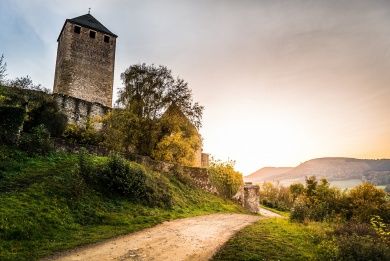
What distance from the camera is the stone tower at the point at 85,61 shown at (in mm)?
38500

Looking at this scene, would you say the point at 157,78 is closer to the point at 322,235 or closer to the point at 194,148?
the point at 194,148

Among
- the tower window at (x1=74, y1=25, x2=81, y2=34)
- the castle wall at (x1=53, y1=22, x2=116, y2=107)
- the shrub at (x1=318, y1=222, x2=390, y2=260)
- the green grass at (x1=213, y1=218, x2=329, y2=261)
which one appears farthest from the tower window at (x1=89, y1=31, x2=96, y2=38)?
the shrub at (x1=318, y1=222, x2=390, y2=260)

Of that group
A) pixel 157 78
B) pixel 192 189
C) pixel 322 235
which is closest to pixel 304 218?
pixel 322 235

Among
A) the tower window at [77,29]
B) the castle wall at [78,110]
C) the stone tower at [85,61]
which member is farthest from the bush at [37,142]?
the tower window at [77,29]

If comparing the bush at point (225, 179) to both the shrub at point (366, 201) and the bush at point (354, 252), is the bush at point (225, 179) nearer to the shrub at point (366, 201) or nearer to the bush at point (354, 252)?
the shrub at point (366, 201)

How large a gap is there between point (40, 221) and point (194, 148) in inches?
698

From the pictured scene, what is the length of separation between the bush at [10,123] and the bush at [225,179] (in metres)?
14.7

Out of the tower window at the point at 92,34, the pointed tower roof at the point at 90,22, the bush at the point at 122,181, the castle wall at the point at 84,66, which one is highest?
the pointed tower roof at the point at 90,22

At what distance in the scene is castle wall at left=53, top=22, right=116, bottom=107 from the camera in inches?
1513

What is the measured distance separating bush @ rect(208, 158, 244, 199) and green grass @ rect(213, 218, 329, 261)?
12.5 m

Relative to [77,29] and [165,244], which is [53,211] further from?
[77,29]

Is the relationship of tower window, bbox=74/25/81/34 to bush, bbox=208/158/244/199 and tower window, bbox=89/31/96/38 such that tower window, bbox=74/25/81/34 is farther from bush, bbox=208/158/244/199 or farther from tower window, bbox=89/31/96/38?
bush, bbox=208/158/244/199

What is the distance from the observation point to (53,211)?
13.6 meters

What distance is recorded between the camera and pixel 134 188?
18438 mm
